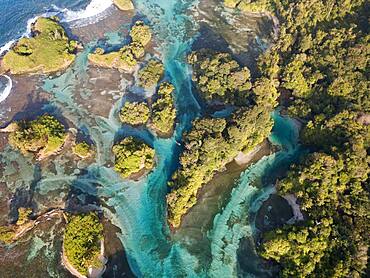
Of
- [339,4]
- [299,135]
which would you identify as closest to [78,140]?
[299,135]

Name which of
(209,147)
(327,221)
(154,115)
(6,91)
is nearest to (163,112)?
(154,115)

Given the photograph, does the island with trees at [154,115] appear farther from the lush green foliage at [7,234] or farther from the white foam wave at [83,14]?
the white foam wave at [83,14]

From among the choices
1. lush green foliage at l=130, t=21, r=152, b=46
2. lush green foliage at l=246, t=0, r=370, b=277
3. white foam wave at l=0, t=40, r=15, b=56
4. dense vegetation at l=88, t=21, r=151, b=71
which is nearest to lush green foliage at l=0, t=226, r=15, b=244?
lush green foliage at l=246, t=0, r=370, b=277

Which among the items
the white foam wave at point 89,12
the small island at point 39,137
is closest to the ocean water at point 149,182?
the small island at point 39,137

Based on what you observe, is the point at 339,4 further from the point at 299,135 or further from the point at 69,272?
the point at 69,272

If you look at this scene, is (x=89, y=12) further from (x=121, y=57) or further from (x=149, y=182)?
(x=149, y=182)

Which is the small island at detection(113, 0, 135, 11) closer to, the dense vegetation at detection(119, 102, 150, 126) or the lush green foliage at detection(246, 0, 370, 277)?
the lush green foliage at detection(246, 0, 370, 277)
